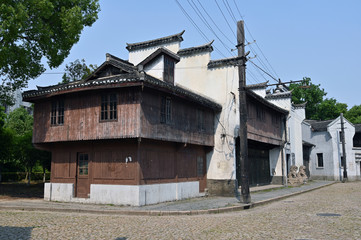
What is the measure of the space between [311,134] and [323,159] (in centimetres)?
388

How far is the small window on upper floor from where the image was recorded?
1917 cm

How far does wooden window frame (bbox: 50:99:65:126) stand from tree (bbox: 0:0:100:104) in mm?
3272

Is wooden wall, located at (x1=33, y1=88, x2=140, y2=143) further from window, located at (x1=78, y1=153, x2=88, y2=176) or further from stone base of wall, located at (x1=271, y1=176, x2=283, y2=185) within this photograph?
stone base of wall, located at (x1=271, y1=176, x2=283, y2=185)

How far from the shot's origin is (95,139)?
51.6ft

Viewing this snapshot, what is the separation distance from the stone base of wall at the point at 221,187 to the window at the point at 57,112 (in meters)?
9.88

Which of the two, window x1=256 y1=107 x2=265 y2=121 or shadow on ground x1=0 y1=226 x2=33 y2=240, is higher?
window x1=256 y1=107 x2=265 y2=121

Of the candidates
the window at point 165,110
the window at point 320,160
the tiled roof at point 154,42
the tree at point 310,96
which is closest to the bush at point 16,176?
the tiled roof at point 154,42

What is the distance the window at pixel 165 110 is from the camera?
16530mm

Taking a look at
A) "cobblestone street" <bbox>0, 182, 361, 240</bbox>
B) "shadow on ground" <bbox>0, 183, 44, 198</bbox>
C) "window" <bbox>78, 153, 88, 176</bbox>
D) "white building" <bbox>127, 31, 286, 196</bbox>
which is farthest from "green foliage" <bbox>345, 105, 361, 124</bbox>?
"window" <bbox>78, 153, 88, 176</bbox>

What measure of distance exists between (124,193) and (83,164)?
3315mm

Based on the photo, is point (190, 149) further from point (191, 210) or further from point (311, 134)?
point (311, 134)

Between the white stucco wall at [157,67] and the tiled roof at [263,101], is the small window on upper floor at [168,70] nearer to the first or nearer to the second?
the white stucco wall at [157,67]

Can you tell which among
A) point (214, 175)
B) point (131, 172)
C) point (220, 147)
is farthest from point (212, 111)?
point (131, 172)

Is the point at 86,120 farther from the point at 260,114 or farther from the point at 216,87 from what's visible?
the point at 260,114
